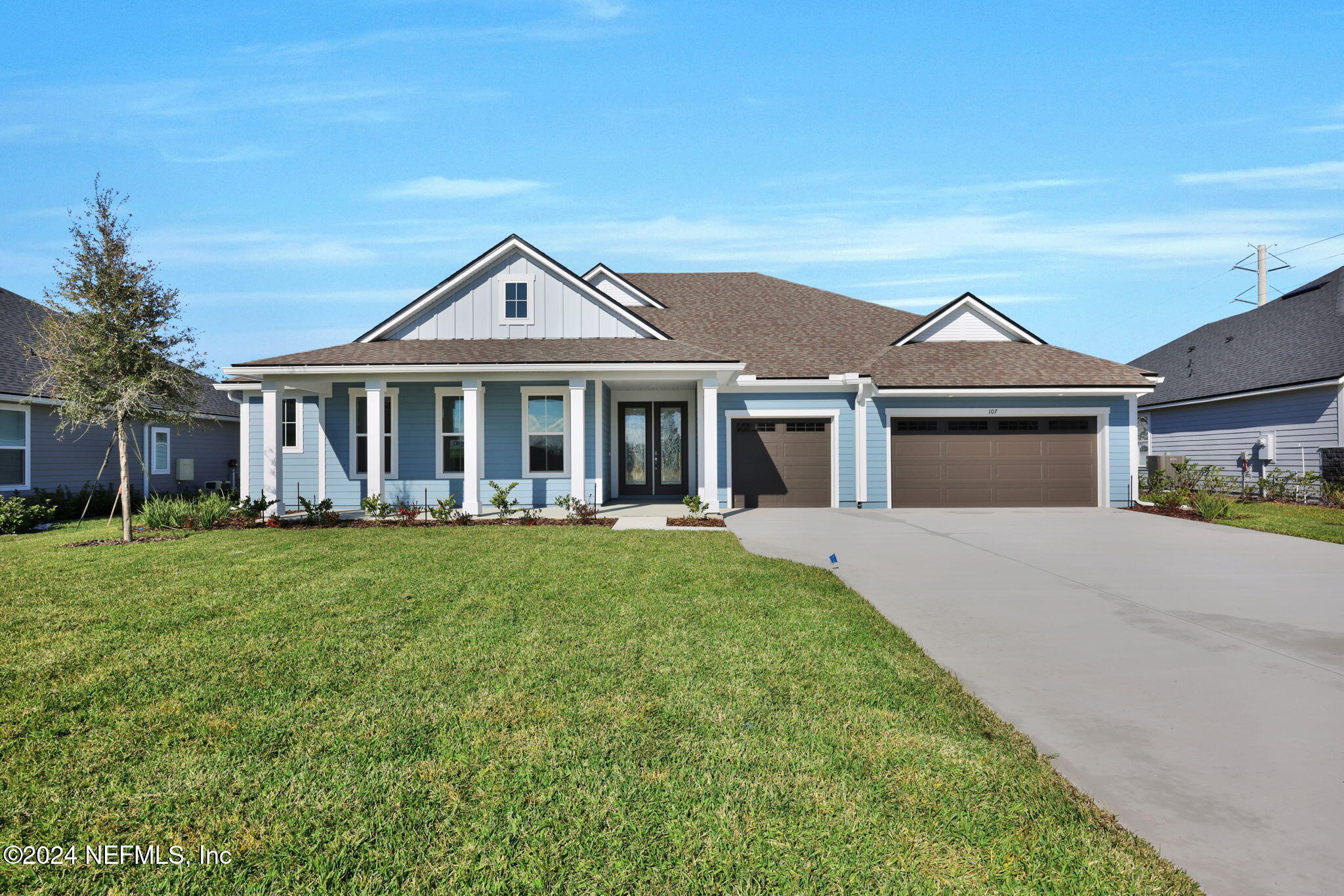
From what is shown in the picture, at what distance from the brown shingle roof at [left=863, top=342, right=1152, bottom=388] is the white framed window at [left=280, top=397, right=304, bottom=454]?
1349cm

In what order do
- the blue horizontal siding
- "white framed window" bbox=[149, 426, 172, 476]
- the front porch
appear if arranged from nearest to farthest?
the front porch < the blue horizontal siding < "white framed window" bbox=[149, 426, 172, 476]

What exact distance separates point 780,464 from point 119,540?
42.5ft

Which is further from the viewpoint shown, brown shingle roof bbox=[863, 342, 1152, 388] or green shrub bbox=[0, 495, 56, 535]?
brown shingle roof bbox=[863, 342, 1152, 388]

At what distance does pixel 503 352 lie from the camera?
13.9 meters

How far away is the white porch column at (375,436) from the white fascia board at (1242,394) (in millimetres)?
23074

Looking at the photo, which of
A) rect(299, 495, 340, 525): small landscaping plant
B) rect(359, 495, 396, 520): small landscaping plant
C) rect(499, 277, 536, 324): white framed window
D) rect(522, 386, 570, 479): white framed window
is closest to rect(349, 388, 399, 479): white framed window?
rect(359, 495, 396, 520): small landscaping plant

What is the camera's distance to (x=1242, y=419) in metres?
19.9

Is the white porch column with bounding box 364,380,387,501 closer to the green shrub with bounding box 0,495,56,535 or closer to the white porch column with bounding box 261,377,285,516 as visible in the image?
the white porch column with bounding box 261,377,285,516

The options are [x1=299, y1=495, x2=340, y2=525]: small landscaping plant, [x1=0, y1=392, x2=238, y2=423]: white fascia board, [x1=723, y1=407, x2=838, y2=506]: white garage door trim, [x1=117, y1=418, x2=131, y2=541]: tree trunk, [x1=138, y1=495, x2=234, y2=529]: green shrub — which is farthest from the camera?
[x1=723, y1=407, x2=838, y2=506]: white garage door trim

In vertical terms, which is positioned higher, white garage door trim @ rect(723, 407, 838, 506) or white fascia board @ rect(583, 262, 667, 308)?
white fascia board @ rect(583, 262, 667, 308)

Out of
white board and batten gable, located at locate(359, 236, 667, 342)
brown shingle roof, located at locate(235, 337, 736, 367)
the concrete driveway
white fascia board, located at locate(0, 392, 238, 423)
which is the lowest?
the concrete driveway

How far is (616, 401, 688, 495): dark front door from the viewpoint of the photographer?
55.1 ft

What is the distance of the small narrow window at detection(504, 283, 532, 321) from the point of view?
1516 cm

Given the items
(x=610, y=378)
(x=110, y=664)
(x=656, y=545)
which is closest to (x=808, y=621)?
(x=656, y=545)
